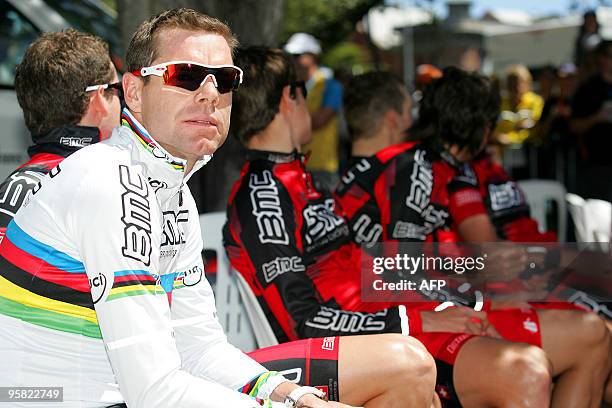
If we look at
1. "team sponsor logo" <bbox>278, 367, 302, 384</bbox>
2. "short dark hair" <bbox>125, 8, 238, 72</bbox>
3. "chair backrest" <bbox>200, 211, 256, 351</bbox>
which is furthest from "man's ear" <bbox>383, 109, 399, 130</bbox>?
"short dark hair" <bbox>125, 8, 238, 72</bbox>

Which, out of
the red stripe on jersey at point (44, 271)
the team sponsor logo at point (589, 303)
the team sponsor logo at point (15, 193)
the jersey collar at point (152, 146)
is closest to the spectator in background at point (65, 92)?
the team sponsor logo at point (15, 193)

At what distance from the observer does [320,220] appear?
10.5 ft

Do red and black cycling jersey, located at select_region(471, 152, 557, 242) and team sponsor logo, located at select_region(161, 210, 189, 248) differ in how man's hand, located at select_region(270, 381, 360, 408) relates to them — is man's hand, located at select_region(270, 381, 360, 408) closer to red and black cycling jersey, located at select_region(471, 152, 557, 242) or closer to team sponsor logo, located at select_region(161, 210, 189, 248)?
team sponsor logo, located at select_region(161, 210, 189, 248)

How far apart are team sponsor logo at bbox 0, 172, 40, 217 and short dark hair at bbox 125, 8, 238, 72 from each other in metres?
0.58

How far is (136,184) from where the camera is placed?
1932mm

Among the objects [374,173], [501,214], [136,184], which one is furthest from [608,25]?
[136,184]

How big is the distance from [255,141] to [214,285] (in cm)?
67

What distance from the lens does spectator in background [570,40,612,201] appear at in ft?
22.6

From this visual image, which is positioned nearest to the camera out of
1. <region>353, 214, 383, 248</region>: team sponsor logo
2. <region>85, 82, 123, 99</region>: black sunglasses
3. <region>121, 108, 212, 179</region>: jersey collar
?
<region>121, 108, 212, 179</region>: jersey collar

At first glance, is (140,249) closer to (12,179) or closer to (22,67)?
(12,179)

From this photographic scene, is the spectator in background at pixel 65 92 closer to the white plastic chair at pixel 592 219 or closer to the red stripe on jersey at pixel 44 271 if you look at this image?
the red stripe on jersey at pixel 44 271

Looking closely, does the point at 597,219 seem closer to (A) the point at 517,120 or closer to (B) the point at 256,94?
(B) the point at 256,94

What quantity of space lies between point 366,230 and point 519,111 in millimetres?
6317

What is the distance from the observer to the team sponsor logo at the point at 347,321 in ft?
9.19
